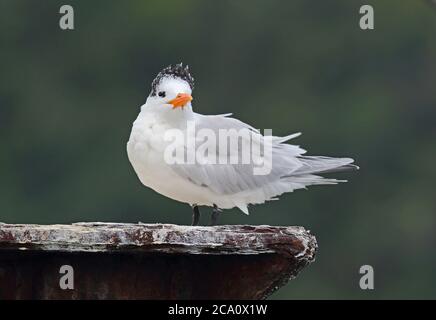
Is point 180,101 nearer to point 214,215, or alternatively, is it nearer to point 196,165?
point 196,165

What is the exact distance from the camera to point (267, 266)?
386 centimetres

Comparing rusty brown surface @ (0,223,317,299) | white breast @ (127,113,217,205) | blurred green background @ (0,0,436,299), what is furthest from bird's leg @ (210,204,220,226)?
blurred green background @ (0,0,436,299)

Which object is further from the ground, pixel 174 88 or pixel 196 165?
pixel 174 88

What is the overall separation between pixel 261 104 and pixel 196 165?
11429 mm

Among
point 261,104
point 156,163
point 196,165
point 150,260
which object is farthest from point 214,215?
point 261,104

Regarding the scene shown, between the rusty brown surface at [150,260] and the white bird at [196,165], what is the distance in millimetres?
1383

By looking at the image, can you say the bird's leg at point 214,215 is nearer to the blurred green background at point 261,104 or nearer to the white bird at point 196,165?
the white bird at point 196,165

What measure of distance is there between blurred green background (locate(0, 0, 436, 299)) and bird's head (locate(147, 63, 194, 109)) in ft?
29.2

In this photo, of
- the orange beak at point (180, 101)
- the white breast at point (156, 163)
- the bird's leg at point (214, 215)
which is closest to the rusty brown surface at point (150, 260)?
the white breast at point (156, 163)

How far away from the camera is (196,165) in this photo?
533 centimetres

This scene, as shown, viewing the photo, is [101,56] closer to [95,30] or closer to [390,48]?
[95,30]

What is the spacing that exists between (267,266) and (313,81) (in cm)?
1395

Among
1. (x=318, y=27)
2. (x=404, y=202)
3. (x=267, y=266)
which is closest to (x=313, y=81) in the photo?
(x=318, y=27)
